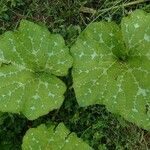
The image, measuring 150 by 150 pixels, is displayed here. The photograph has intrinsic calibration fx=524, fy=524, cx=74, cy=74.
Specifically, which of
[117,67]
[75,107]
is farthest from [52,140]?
[117,67]

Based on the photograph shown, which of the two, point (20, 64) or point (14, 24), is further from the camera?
point (14, 24)

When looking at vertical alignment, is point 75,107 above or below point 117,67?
below

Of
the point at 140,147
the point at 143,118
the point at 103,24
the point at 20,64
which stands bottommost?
the point at 140,147

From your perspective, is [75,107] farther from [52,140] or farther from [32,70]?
[32,70]

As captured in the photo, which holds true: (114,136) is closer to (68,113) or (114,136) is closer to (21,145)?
(68,113)

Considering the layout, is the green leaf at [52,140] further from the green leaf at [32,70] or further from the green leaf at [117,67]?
the green leaf at [117,67]

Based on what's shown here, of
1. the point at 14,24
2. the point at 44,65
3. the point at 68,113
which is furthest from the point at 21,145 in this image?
the point at 14,24

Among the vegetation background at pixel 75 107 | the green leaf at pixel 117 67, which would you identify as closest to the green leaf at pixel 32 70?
the green leaf at pixel 117 67
